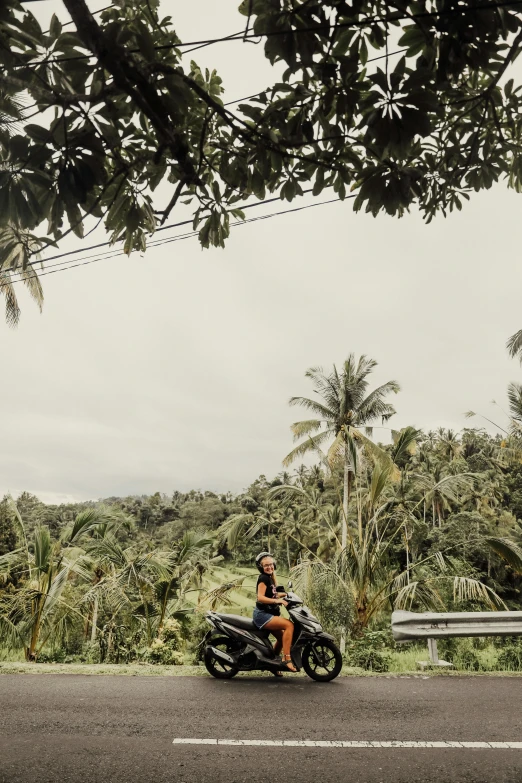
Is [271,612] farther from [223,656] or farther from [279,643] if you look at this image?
[223,656]

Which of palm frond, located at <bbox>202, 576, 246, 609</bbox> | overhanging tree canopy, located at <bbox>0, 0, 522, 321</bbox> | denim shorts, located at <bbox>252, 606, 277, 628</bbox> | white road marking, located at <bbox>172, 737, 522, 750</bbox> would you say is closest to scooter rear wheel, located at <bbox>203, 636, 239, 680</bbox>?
denim shorts, located at <bbox>252, 606, 277, 628</bbox>

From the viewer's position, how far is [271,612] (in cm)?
582

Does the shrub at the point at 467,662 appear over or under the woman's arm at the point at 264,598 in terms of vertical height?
under

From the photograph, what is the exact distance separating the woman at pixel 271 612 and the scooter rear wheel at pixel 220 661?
1.42ft

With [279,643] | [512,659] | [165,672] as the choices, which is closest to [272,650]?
[279,643]

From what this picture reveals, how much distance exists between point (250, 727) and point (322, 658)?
186cm

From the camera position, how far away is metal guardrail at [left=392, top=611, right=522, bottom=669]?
6.09m

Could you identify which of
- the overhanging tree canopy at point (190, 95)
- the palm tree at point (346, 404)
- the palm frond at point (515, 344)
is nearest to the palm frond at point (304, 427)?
the palm tree at point (346, 404)

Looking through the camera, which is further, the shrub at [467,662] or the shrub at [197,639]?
the shrub at [197,639]

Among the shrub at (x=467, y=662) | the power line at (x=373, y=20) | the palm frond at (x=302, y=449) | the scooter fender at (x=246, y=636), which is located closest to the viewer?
the power line at (x=373, y=20)

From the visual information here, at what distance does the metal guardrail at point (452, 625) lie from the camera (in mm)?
6090

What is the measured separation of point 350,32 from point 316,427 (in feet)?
58.8

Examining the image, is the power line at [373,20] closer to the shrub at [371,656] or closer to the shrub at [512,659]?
the shrub at [371,656]

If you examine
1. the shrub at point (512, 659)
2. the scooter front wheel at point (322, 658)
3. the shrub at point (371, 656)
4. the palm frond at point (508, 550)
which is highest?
the palm frond at point (508, 550)
